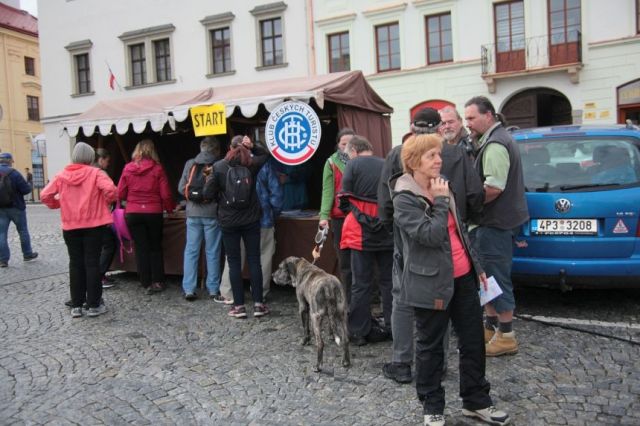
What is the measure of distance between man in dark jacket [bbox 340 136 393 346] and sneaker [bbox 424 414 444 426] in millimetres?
1633

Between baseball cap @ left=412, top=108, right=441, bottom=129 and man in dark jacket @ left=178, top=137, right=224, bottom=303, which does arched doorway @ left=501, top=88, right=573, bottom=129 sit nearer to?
man in dark jacket @ left=178, top=137, right=224, bottom=303

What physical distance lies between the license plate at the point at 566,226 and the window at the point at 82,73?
2766 cm

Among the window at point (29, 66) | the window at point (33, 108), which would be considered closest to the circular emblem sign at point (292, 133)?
the window at point (33, 108)

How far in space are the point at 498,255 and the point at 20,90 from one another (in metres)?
43.1

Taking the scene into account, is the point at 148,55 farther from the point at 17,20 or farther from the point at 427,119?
the point at 427,119

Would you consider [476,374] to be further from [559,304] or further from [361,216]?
[559,304]

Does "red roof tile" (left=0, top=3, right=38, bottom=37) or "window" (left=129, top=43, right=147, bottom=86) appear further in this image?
"red roof tile" (left=0, top=3, right=38, bottom=37)

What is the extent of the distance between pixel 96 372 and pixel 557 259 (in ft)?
13.0

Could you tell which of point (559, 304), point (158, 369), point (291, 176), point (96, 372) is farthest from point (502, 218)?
point (291, 176)

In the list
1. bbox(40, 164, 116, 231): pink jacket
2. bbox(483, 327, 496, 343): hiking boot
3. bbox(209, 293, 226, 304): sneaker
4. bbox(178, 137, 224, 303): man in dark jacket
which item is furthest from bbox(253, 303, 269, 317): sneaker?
bbox(483, 327, 496, 343): hiking boot

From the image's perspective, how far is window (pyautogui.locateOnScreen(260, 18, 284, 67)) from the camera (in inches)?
928

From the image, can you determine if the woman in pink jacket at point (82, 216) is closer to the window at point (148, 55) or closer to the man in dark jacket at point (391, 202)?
the man in dark jacket at point (391, 202)

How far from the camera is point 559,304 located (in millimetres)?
5758

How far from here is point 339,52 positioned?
73.5ft
